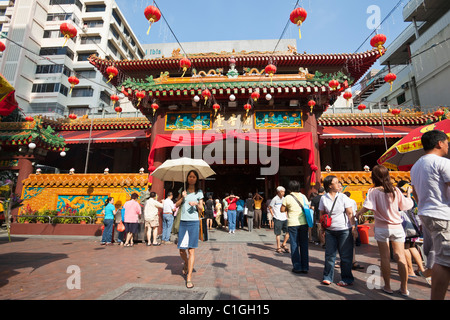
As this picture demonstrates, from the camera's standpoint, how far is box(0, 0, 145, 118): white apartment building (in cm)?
3086

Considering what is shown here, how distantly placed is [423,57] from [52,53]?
4853 centimetres

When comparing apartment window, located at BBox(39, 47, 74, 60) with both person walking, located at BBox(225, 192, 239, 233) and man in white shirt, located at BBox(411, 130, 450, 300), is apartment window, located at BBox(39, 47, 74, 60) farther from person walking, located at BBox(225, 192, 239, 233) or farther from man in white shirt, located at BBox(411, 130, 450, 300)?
man in white shirt, located at BBox(411, 130, 450, 300)

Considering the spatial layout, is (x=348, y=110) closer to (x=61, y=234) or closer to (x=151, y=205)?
(x=151, y=205)

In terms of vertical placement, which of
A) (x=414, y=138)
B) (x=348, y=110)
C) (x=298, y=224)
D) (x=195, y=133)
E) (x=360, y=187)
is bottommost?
(x=298, y=224)

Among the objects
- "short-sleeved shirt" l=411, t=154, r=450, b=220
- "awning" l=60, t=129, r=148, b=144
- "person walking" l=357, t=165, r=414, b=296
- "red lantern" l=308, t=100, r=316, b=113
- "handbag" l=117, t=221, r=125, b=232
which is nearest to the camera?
"short-sleeved shirt" l=411, t=154, r=450, b=220

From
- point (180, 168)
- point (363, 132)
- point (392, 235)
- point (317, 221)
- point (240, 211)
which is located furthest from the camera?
point (363, 132)

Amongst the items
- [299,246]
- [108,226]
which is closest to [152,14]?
[299,246]

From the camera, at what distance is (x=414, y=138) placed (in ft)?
19.1

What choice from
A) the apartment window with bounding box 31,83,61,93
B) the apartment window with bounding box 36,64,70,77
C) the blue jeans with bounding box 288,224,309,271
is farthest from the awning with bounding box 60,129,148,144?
the apartment window with bounding box 36,64,70,77

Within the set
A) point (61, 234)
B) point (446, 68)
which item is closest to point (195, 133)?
point (61, 234)

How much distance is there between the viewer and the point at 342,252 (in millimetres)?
3752

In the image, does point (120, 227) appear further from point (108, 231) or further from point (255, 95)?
point (255, 95)

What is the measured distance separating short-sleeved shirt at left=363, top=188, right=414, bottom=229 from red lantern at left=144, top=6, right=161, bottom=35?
19.6ft

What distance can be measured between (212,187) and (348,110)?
1128 cm
